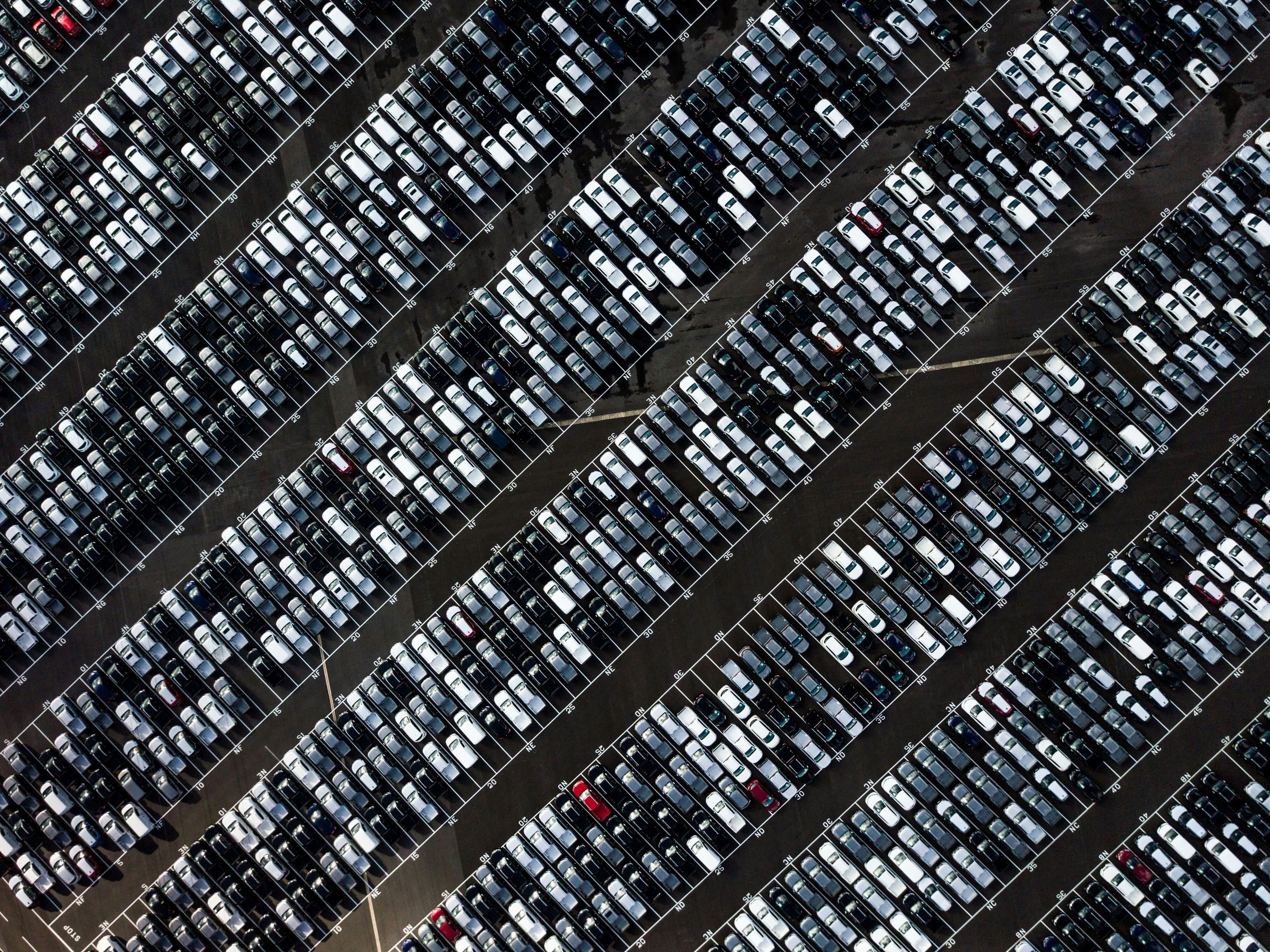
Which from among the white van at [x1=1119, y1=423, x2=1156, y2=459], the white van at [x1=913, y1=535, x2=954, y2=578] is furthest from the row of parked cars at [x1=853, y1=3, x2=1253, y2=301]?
the white van at [x1=913, y1=535, x2=954, y2=578]

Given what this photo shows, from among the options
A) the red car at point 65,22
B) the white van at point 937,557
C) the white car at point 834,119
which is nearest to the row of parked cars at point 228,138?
the red car at point 65,22

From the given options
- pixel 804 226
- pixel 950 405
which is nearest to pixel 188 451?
pixel 804 226

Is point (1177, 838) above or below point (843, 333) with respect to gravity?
below

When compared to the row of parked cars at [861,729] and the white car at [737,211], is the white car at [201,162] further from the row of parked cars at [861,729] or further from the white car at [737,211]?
the row of parked cars at [861,729]

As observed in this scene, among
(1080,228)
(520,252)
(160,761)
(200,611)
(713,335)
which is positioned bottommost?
(160,761)

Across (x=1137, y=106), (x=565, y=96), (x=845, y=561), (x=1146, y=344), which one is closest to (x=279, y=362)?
(x=565, y=96)

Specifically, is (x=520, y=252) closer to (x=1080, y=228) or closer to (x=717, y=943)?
(x=1080, y=228)
